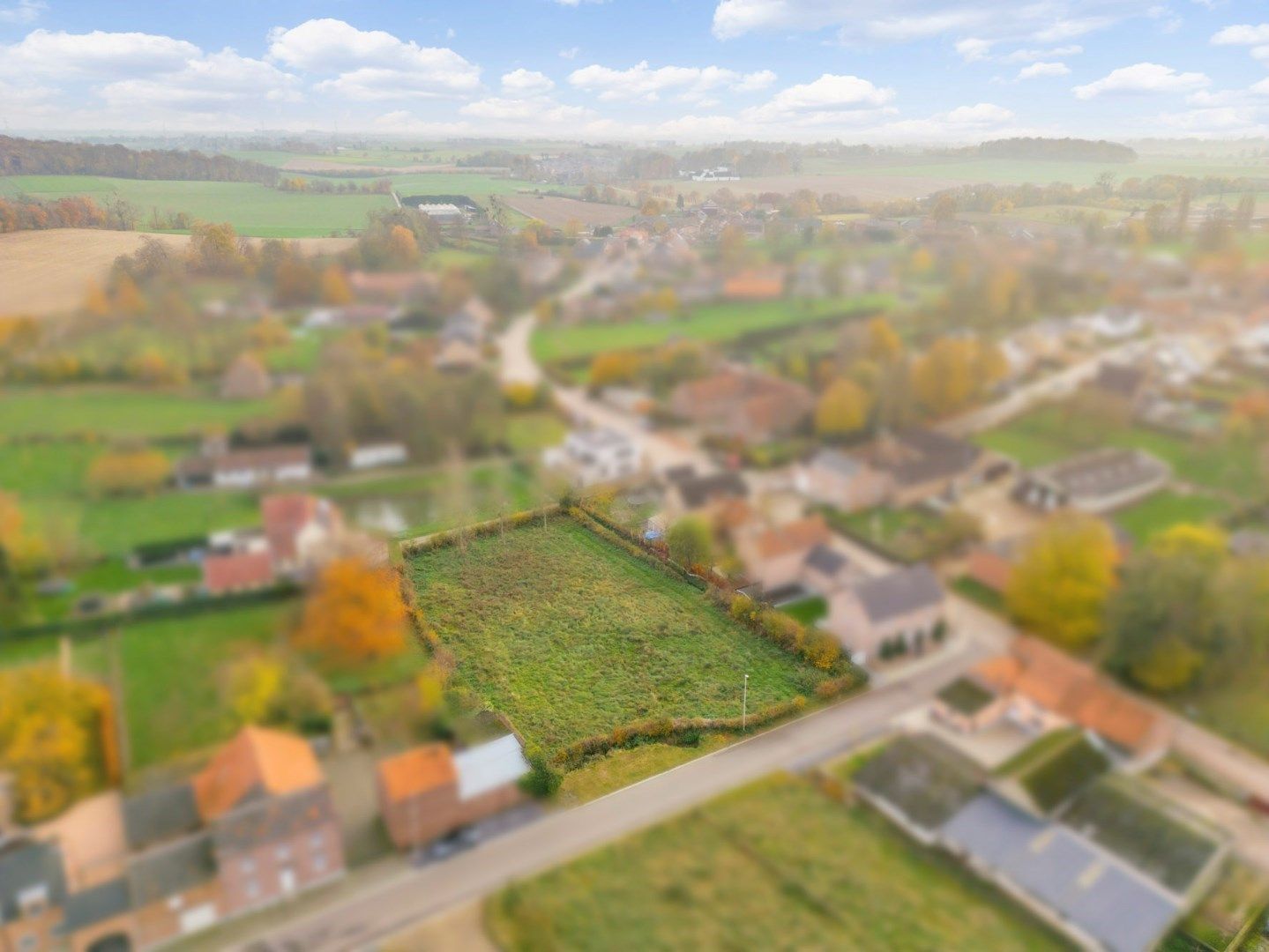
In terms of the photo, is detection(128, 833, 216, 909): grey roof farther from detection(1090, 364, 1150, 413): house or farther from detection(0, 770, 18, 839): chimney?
detection(1090, 364, 1150, 413): house

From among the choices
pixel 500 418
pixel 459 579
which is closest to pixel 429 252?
pixel 500 418

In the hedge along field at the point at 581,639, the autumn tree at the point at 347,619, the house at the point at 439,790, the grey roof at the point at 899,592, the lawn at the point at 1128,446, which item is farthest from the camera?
the hedge along field at the point at 581,639

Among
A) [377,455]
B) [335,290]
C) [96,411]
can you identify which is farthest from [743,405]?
[96,411]

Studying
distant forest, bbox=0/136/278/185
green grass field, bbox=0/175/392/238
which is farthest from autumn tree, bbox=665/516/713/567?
distant forest, bbox=0/136/278/185

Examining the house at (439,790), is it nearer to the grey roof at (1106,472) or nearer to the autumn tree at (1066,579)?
the autumn tree at (1066,579)

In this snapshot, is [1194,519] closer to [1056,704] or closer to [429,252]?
[1056,704]

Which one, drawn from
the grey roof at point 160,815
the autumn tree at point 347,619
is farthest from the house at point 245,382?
the grey roof at point 160,815
